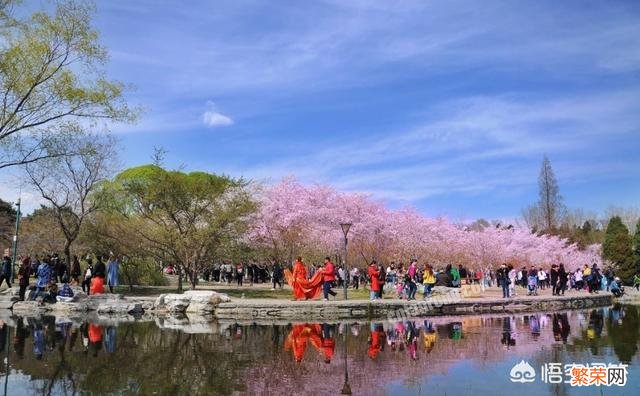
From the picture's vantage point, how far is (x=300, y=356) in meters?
10.6

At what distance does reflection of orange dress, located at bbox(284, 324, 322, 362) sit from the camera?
11.2 m

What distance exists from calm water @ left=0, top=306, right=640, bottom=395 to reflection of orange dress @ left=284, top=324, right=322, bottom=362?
39 millimetres

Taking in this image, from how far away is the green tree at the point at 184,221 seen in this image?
2522 centimetres

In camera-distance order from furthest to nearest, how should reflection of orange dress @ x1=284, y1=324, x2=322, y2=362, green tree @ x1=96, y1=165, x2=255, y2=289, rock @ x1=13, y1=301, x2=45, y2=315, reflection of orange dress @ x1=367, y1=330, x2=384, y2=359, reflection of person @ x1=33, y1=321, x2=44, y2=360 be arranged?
green tree @ x1=96, y1=165, x2=255, y2=289 → rock @ x1=13, y1=301, x2=45, y2=315 → reflection of orange dress @ x1=284, y1=324, x2=322, y2=362 → reflection of orange dress @ x1=367, y1=330, x2=384, y2=359 → reflection of person @ x1=33, y1=321, x2=44, y2=360

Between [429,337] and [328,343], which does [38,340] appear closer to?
[328,343]

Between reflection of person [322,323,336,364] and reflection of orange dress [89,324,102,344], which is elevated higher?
reflection of orange dress [89,324,102,344]

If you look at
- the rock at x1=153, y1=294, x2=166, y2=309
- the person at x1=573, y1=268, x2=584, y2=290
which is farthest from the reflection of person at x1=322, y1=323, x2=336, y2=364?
the person at x1=573, y1=268, x2=584, y2=290

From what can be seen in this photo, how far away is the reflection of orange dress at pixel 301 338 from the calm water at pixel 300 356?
39 mm

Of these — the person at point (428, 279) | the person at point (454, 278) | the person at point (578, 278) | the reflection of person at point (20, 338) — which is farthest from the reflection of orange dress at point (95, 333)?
the person at point (578, 278)

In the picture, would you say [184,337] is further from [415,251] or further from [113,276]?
[415,251]

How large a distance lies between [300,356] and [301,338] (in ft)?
9.23

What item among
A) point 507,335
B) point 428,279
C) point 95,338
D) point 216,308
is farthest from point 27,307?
point 507,335

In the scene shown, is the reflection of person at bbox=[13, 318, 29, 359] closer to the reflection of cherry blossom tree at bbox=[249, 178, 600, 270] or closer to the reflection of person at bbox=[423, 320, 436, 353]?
the reflection of person at bbox=[423, 320, 436, 353]

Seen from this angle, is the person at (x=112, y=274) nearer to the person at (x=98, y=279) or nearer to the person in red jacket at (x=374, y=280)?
the person at (x=98, y=279)
